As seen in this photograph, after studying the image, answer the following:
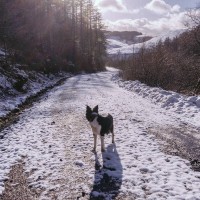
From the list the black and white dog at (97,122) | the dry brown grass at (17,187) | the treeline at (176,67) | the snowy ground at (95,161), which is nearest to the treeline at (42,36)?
the treeline at (176,67)

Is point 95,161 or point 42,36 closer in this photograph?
point 95,161

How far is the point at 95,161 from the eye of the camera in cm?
835

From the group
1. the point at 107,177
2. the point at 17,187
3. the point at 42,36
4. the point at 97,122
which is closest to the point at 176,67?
the point at 97,122

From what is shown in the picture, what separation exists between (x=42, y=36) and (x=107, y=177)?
126 ft

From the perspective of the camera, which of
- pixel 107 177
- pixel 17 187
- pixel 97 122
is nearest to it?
pixel 17 187

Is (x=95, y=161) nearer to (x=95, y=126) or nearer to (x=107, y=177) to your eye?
(x=95, y=126)

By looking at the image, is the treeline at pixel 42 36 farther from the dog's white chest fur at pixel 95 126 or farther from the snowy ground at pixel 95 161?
the dog's white chest fur at pixel 95 126

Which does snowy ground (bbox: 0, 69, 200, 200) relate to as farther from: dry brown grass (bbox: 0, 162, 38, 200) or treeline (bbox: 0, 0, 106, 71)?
treeline (bbox: 0, 0, 106, 71)

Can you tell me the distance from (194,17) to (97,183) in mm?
16417

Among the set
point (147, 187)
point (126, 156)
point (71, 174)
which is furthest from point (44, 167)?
point (147, 187)

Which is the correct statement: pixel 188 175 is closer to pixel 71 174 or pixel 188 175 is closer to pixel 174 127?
pixel 71 174

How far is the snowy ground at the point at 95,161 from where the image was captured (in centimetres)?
659

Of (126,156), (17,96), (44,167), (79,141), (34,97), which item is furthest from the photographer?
(34,97)

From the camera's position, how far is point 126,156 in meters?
8.64
